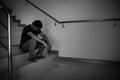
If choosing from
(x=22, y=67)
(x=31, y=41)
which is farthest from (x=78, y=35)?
(x=22, y=67)

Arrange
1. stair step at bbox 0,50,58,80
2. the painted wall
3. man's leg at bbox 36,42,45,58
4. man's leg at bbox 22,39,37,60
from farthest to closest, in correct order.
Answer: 1. the painted wall
2. man's leg at bbox 36,42,45,58
3. man's leg at bbox 22,39,37,60
4. stair step at bbox 0,50,58,80

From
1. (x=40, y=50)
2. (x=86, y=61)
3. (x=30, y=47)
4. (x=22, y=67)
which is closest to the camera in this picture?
(x=22, y=67)

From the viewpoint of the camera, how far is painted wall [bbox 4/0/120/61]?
2443 mm

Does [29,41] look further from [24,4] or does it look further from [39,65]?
[24,4]

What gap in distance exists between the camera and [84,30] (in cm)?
266

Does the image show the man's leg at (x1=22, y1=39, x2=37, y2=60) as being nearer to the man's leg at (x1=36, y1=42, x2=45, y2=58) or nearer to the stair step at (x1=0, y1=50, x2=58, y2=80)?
the stair step at (x1=0, y1=50, x2=58, y2=80)

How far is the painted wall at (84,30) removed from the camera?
2443mm

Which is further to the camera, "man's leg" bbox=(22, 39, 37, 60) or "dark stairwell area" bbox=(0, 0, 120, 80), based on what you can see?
"dark stairwell area" bbox=(0, 0, 120, 80)

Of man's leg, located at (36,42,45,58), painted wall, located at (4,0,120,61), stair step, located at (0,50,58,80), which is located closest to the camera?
stair step, located at (0,50,58,80)

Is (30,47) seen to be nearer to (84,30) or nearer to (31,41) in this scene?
(31,41)

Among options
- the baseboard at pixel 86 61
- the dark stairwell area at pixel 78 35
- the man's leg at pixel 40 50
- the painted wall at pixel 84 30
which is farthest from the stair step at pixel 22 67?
the painted wall at pixel 84 30

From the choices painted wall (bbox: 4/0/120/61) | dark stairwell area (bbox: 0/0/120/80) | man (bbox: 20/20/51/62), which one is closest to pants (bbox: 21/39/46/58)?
man (bbox: 20/20/51/62)

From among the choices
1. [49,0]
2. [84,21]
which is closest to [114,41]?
[84,21]

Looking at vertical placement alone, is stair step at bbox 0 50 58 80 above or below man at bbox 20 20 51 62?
below
